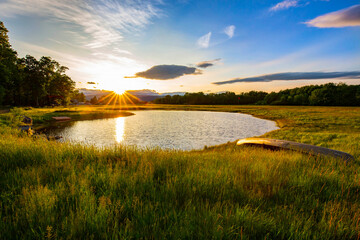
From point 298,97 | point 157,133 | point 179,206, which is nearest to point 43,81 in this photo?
point 157,133

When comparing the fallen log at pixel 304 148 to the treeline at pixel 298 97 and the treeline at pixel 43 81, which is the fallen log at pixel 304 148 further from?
the treeline at pixel 298 97

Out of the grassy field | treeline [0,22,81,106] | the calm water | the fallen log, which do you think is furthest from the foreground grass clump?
treeline [0,22,81,106]

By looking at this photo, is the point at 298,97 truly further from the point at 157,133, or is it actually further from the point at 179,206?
the point at 179,206

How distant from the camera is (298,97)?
13062 cm

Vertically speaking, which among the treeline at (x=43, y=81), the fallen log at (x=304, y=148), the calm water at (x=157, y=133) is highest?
the treeline at (x=43, y=81)

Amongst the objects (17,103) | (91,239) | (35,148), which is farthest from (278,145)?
(17,103)

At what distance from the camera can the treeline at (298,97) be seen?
113062 mm

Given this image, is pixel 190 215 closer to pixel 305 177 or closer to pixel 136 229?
pixel 136 229

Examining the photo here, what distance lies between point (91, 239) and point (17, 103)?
107903mm

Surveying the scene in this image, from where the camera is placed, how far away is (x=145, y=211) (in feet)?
8.50

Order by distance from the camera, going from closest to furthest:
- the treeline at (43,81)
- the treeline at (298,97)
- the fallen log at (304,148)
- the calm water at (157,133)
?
the fallen log at (304,148), the calm water at (157,133), the treeline at (43,81), the treeline at (298,97)

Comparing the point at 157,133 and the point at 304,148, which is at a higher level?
the point at 304,148

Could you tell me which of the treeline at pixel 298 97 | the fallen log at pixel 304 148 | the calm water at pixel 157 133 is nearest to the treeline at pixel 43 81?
the calm water at pixel 157 133

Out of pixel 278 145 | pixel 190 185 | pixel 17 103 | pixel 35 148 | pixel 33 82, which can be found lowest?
pixel 278 145
